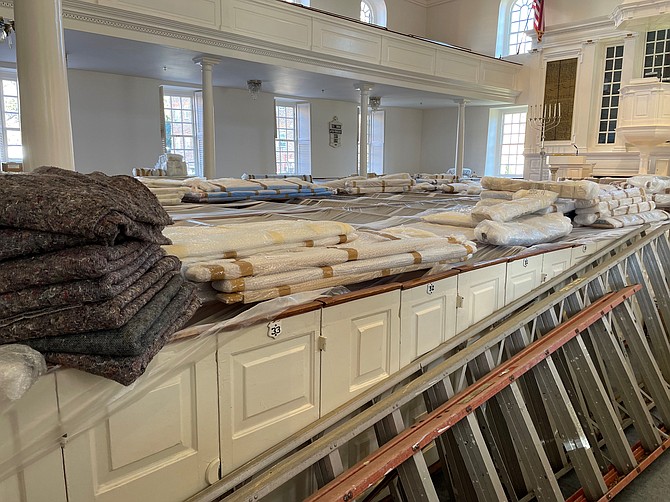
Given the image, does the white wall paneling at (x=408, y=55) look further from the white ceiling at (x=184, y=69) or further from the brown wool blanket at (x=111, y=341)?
the brown wool blanket at (x=111, y=341)

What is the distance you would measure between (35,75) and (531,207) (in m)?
2.66

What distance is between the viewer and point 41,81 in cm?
Answer: 228

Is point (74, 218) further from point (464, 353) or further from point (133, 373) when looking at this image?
point (464, 353)

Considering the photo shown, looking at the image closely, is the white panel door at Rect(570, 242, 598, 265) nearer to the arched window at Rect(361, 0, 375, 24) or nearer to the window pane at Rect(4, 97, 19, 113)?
the window pane at Rect(4, 97, 19, 113)

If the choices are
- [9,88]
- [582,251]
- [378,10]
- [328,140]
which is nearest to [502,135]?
[378,10]

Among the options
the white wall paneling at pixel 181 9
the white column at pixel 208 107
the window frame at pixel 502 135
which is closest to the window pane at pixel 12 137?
the white column at pixel 208 107

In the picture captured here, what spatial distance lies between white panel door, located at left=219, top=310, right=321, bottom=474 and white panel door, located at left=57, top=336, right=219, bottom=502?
0.04 m

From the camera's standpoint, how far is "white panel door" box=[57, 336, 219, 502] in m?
1.14

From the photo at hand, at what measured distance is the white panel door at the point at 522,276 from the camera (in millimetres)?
2465

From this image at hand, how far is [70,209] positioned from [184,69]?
26.2 feet

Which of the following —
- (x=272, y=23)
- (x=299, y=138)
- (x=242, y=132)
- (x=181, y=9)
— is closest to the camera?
(x=181, y=9)

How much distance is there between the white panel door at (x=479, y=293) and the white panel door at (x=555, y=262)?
1.40 feet

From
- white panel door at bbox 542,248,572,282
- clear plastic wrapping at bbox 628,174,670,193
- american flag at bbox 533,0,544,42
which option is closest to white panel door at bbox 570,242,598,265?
white panel door at bbox 542,248,572,282

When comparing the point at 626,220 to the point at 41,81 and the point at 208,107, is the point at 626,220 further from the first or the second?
the point at 208,107
